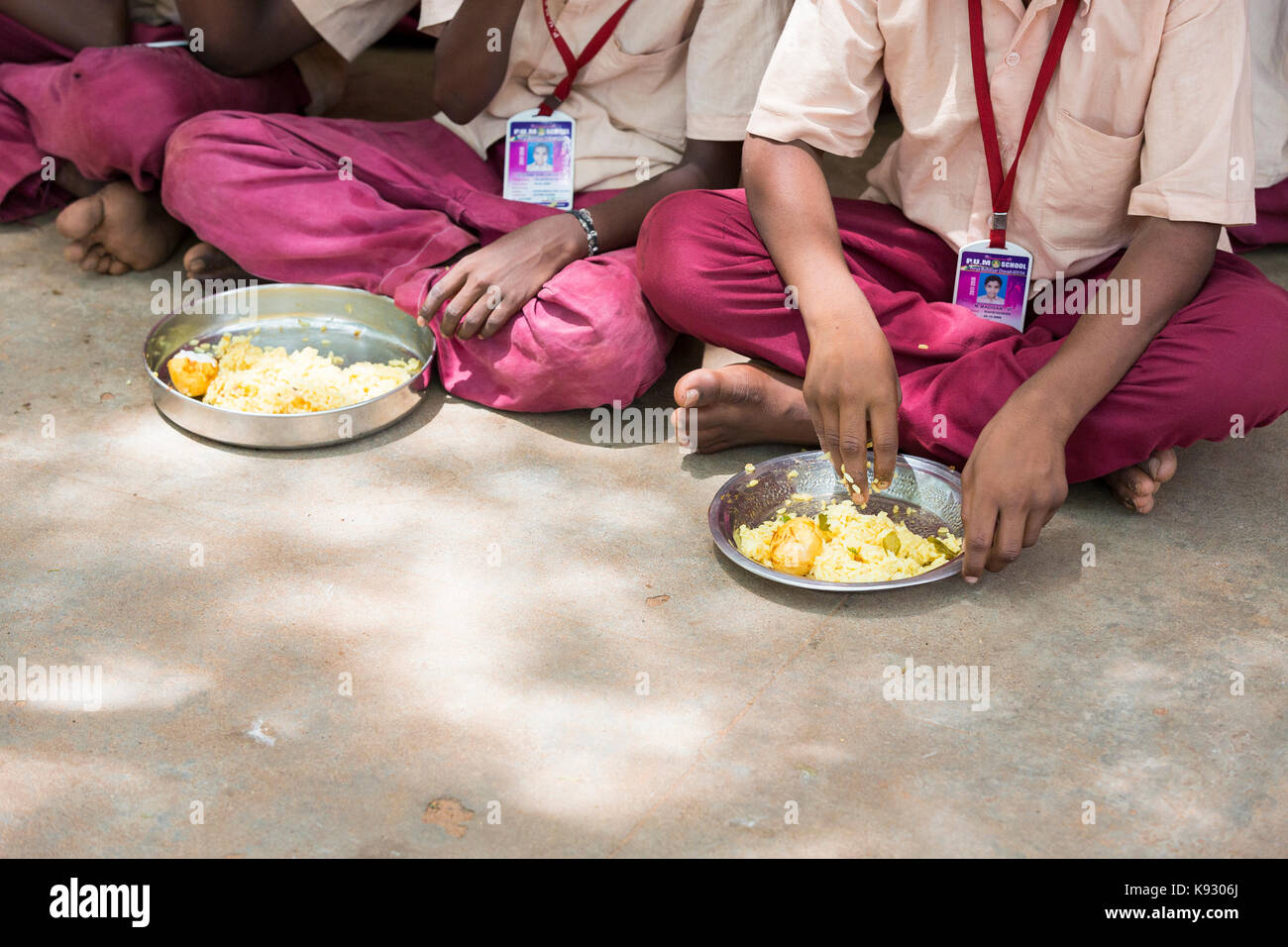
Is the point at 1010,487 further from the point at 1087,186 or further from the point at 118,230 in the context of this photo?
the point at 118,230

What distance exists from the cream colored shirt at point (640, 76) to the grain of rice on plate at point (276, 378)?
75 centimetres

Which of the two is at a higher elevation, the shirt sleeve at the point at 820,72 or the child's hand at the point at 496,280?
the shirt sleeve at the point at 820,72

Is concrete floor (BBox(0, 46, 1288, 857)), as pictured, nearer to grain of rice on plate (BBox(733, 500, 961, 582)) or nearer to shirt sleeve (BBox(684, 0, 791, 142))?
grain of rice on plate (BBox(733, 500, 961, 582))

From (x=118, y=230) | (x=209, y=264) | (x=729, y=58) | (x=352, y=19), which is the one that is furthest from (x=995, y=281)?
(x=118, y=230)

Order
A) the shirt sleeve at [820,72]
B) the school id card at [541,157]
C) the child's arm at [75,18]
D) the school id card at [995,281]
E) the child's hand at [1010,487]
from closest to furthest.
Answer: the child's hand at [1010,487] → the shirt sleeve at [820,72] → the school id card at [995,281] → the school id card at [541,157] → the child's arm at [75,18]

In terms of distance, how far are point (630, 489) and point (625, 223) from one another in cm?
76

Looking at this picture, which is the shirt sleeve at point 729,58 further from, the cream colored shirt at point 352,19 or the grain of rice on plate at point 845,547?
the grain of rice on plate at point 845,547

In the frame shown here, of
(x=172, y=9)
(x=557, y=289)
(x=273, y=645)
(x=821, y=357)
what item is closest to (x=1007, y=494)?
(x=821, y=357)

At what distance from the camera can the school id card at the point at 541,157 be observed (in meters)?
3.28

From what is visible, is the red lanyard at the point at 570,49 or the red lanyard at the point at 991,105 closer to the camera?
the red lanyard at the point at 991,105

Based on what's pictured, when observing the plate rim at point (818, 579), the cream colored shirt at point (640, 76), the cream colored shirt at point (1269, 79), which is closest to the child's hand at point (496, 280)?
the cream colored shirt at point (640, 76)

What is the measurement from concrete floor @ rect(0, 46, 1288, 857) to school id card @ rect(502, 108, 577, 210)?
2.28 feet

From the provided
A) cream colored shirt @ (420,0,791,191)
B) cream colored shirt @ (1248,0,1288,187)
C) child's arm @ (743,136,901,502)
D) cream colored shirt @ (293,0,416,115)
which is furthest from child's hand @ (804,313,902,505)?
cream colored shirt @ (293,0,416,115)

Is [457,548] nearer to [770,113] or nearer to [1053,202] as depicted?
[770,113]
